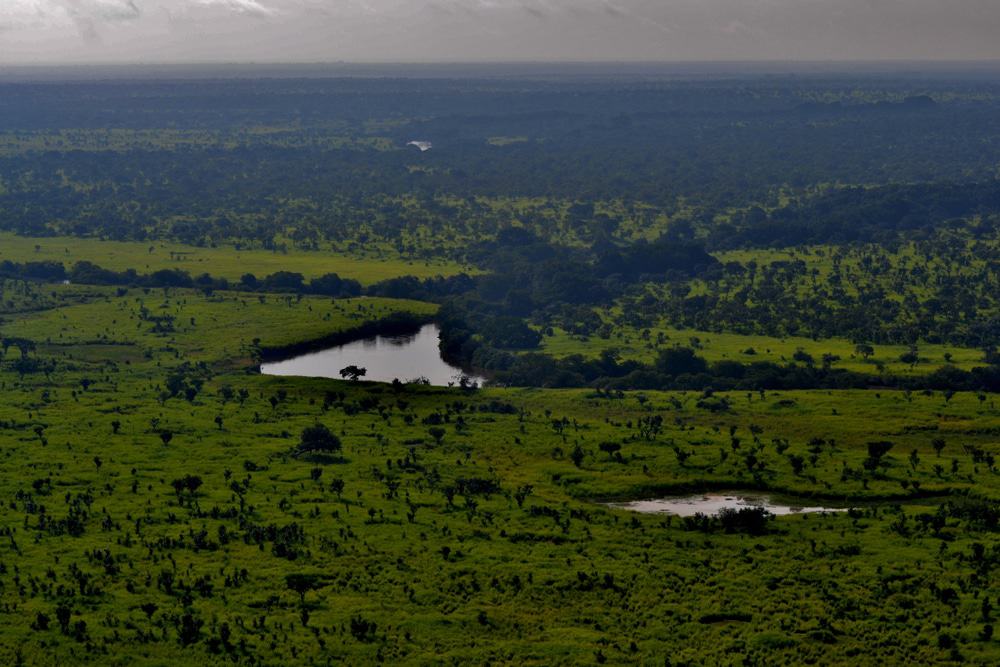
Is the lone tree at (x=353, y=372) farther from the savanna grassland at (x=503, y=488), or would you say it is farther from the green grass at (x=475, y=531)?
the green grass at (x=475, y=531)

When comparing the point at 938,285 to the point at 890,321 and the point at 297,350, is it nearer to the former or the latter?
the point at 890,321

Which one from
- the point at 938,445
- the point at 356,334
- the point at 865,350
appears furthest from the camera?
the point at 356,334

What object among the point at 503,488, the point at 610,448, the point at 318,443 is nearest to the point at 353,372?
the point at 318,443

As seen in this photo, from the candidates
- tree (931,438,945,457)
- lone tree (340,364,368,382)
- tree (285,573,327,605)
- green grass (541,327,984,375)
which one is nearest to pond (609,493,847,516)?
tree (931,438,945,457)

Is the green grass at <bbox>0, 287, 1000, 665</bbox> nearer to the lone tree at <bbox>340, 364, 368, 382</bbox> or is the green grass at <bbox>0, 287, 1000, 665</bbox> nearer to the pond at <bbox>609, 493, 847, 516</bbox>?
the pond at <bbox>609, 493, 847, 516</bbox>

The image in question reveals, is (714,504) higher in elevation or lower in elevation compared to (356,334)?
higher

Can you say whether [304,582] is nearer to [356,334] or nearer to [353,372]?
[353,372]
